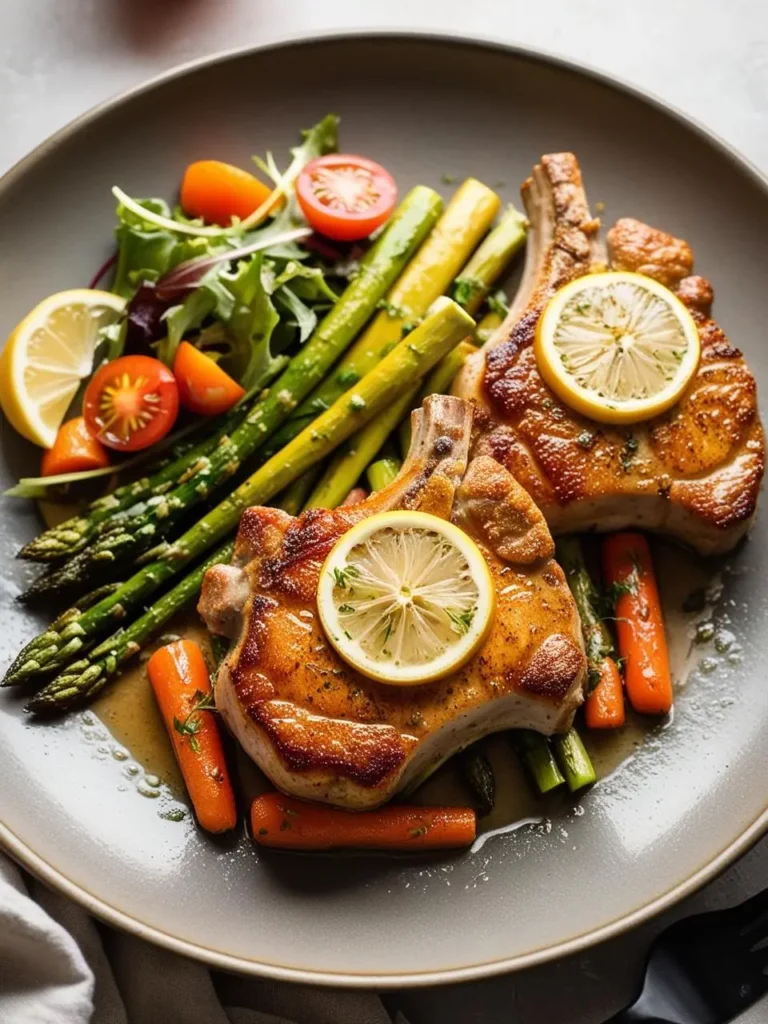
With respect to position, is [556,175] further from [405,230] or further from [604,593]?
[604,593]

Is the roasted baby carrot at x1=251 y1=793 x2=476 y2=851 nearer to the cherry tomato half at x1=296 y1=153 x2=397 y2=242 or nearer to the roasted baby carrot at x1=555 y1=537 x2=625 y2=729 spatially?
the roasted baby carrot at x1=555 y1=537 x2=625 y2=729

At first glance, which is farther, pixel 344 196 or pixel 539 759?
pixel 344 196

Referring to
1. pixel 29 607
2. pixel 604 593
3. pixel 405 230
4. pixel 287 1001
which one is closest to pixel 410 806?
pixel 287 1001

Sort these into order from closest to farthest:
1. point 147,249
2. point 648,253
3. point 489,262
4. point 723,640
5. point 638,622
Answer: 1. point 638,622
2. point 723,640
3. point 648,253
4. point 147,249
5. point 489,262

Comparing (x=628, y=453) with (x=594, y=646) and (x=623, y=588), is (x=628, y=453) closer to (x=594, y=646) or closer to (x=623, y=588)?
(x=623, y=588)

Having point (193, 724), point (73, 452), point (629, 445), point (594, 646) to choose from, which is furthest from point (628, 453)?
point (73, 452)
